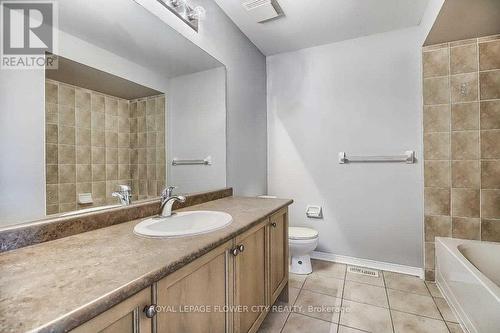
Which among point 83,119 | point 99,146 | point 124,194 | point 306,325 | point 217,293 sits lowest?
point 306,325

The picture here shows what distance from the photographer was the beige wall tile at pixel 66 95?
37.7 inches

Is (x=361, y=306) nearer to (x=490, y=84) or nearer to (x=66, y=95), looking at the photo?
(x=490, y=84)

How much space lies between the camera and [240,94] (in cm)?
222

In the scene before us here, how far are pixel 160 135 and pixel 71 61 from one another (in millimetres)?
564

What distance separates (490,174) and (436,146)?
42 centimetres

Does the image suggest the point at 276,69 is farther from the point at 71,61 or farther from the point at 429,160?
the point at 71,61

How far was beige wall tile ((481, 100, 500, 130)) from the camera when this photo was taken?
1.88 m

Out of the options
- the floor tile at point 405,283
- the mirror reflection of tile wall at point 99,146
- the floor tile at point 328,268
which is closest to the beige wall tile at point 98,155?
the mirror reflection of tile wall at point 99,146

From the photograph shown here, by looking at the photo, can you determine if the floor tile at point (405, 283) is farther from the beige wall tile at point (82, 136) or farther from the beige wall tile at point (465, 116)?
the beige wall tile at point (82, 136)

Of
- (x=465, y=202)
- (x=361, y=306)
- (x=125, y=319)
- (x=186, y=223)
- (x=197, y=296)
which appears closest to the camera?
(x=125, y=319)

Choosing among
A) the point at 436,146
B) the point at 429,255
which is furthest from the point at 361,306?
the point at 436,146

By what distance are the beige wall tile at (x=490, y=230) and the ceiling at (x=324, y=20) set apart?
173 cm

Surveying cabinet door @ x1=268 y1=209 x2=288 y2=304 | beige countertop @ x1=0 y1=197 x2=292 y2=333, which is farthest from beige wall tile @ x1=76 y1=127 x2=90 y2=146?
cabinet door @ x1=268 y1=209 x2=288 y2=304

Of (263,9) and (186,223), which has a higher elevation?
(263,9)
